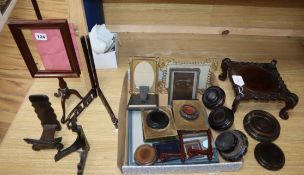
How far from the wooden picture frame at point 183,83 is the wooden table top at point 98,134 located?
0.17 meters

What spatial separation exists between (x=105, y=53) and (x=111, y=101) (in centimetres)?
22

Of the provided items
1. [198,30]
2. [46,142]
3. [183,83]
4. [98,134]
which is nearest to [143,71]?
[183,83]

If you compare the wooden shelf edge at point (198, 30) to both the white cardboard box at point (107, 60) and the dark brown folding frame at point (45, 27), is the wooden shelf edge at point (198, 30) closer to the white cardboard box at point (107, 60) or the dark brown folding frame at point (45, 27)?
the white cardboard box at point (107, 60)

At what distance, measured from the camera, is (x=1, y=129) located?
4.36 feet

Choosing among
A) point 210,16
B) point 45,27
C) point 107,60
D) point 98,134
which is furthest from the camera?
point 210,16

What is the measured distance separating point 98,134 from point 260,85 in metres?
0.63

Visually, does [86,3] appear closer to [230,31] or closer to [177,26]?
[177,26]

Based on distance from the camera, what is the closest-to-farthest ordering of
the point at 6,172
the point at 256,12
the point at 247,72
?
the point at 6,172, the point at 247,72, the point at 256,12

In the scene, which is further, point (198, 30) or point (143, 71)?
point (198, 30)

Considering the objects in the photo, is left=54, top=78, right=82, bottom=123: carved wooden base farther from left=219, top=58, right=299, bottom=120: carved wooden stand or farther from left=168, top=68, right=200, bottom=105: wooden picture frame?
left=219, top=58, right=299, bottom=120: carved wooden stand

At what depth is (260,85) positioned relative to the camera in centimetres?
104

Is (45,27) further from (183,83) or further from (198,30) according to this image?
(198,30)

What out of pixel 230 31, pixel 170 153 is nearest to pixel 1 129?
pixel 170 153

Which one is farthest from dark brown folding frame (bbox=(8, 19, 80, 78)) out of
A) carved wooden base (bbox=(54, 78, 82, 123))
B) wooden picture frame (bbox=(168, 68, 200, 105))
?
wooden picture frame (bbox=(168, 68, 200, 105))
